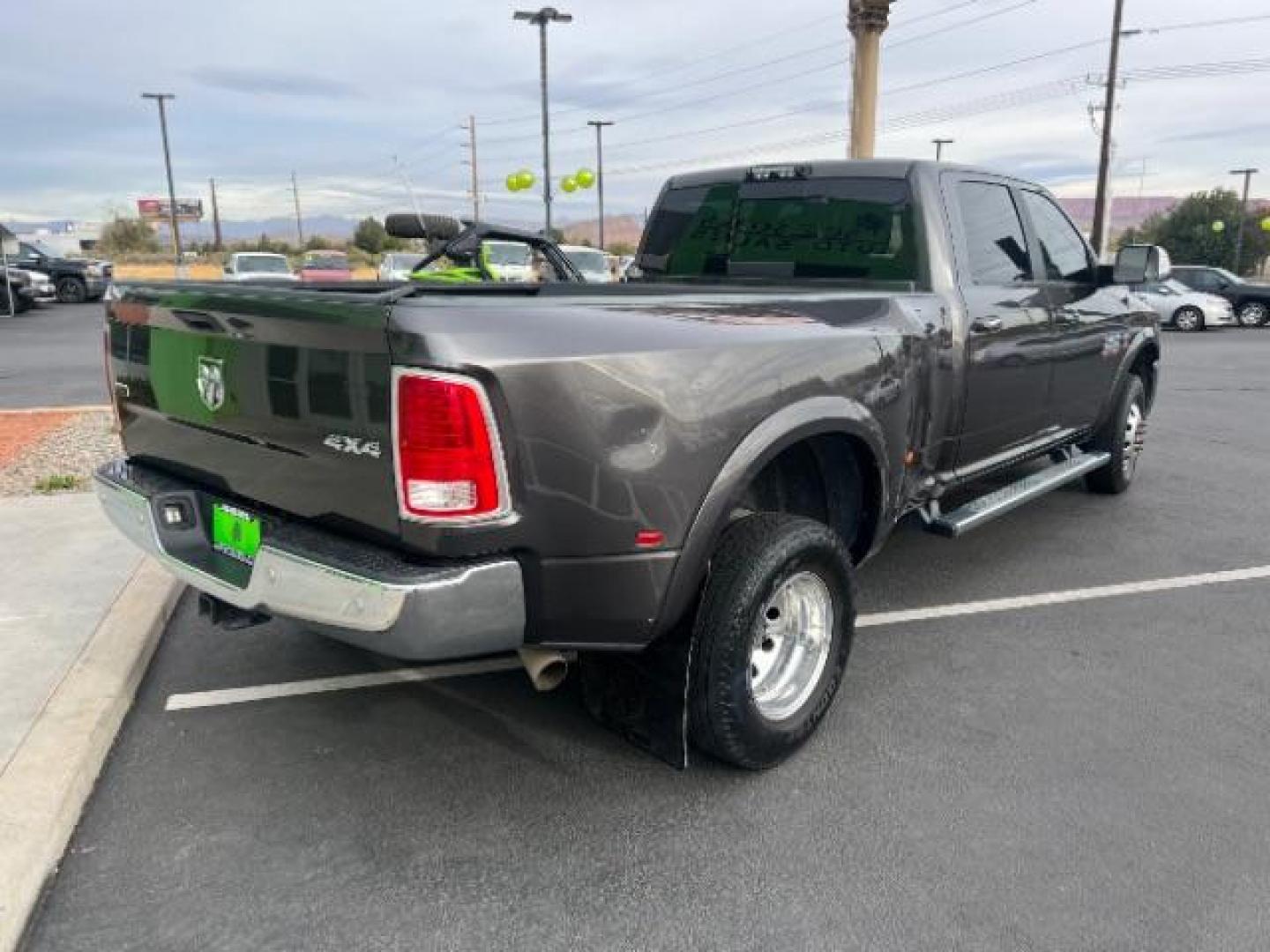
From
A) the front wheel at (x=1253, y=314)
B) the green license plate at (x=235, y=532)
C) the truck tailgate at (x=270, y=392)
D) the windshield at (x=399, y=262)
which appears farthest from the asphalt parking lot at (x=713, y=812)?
the front wheel at (x=1253, y=314)

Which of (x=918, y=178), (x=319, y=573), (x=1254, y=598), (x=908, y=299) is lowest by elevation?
(x=1254, y=598)

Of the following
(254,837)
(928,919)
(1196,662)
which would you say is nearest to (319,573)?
(254,837)

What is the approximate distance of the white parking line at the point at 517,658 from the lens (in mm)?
3523

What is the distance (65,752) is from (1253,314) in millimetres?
27720

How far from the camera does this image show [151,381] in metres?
3.09

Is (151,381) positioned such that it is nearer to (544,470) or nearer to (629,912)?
(544,470)

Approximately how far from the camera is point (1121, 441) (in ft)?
19.8

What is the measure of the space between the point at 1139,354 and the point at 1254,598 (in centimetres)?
215

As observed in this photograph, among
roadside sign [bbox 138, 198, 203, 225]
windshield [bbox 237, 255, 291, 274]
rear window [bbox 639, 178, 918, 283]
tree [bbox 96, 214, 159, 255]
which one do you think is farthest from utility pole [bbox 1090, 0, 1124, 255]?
roadside sign [bbox 138, 198, 203, 225]

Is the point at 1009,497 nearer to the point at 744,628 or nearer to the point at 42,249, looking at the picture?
the point at 744,628

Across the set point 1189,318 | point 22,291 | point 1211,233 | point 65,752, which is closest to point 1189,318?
point 1189,318

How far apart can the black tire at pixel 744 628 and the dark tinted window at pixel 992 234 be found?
1.88m

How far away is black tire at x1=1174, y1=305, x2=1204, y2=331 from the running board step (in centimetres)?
2078

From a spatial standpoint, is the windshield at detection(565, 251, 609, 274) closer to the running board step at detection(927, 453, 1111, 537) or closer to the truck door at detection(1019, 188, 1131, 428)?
the truck door at detection(1019, 188, 1131, 428)
